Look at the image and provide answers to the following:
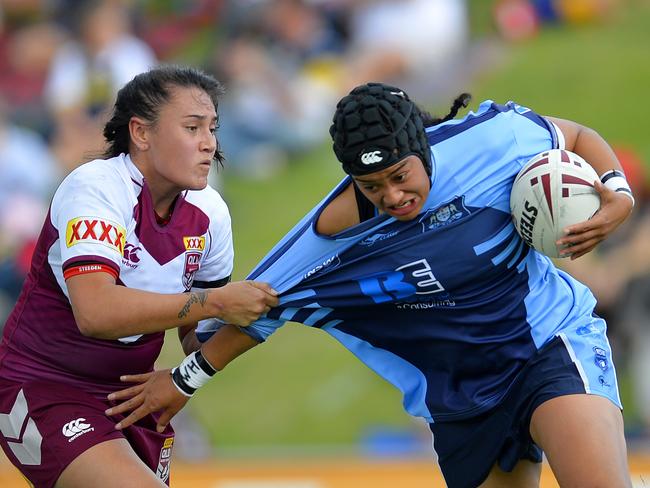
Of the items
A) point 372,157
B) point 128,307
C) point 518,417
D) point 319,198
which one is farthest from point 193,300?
point 319,198

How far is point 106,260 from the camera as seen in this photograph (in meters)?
4.13

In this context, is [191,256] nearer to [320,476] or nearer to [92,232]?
[92,232]

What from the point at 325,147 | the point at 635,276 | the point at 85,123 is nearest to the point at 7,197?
the point at 85,123

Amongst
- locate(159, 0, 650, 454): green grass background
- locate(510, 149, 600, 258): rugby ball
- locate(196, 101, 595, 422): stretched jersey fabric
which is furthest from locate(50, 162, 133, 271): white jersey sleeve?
locate(159, 0, 650, 454): green grass background

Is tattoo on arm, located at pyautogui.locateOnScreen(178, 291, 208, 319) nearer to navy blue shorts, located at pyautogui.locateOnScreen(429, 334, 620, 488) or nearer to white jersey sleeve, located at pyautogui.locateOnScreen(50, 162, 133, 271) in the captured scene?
white jersey sleeve, located at pyautogui.locateOnScreen(50, 162, 133, 271)

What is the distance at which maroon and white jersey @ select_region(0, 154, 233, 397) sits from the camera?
13.8ft

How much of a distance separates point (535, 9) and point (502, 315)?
7.64 metres

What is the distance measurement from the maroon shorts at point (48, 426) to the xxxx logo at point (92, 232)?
2.07 feet

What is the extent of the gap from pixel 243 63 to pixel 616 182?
7.42 m

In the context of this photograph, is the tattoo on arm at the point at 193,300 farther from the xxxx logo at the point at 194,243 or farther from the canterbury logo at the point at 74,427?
the canterbury logo at the point at 74,427

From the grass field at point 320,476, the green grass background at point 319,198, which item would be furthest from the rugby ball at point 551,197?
the green grass background at point 319,198

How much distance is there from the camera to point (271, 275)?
452 cm

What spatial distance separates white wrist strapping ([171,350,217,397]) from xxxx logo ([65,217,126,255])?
660 mm

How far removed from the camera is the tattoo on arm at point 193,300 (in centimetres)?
420
